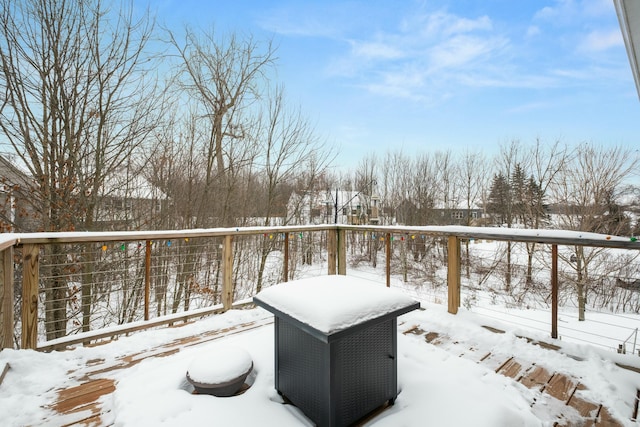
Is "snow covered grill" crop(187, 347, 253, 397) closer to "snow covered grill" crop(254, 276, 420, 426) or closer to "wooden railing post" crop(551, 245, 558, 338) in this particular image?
"snow covered grill" crop(254, 276, 420, 426)

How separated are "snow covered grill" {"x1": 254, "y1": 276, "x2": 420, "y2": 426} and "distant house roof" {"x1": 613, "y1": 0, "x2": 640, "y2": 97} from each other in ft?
4.82

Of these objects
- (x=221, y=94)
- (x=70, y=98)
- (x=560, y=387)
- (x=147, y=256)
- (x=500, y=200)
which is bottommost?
(x=560, y=387)

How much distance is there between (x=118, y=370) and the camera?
2031mm

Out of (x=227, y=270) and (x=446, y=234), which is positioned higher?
(x=446, y=234)

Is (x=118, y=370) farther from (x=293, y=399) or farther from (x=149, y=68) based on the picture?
(x=149, y=68)

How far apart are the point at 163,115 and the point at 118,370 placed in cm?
434

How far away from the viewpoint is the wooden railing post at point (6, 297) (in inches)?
79.4

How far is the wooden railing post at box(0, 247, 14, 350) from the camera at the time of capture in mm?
2016

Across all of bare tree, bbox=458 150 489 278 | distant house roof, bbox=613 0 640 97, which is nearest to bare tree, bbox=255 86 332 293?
distant house roof, bbox=613 0 640 97

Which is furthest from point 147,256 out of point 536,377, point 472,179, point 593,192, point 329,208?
point 472,179

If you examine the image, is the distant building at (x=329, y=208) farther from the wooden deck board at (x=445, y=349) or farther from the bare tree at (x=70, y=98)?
the wooden deck board at (x=445, y=349)

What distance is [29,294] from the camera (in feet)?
7.17

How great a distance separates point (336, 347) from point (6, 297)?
2358mm

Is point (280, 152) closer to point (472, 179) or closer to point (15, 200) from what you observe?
point (15, 200)
